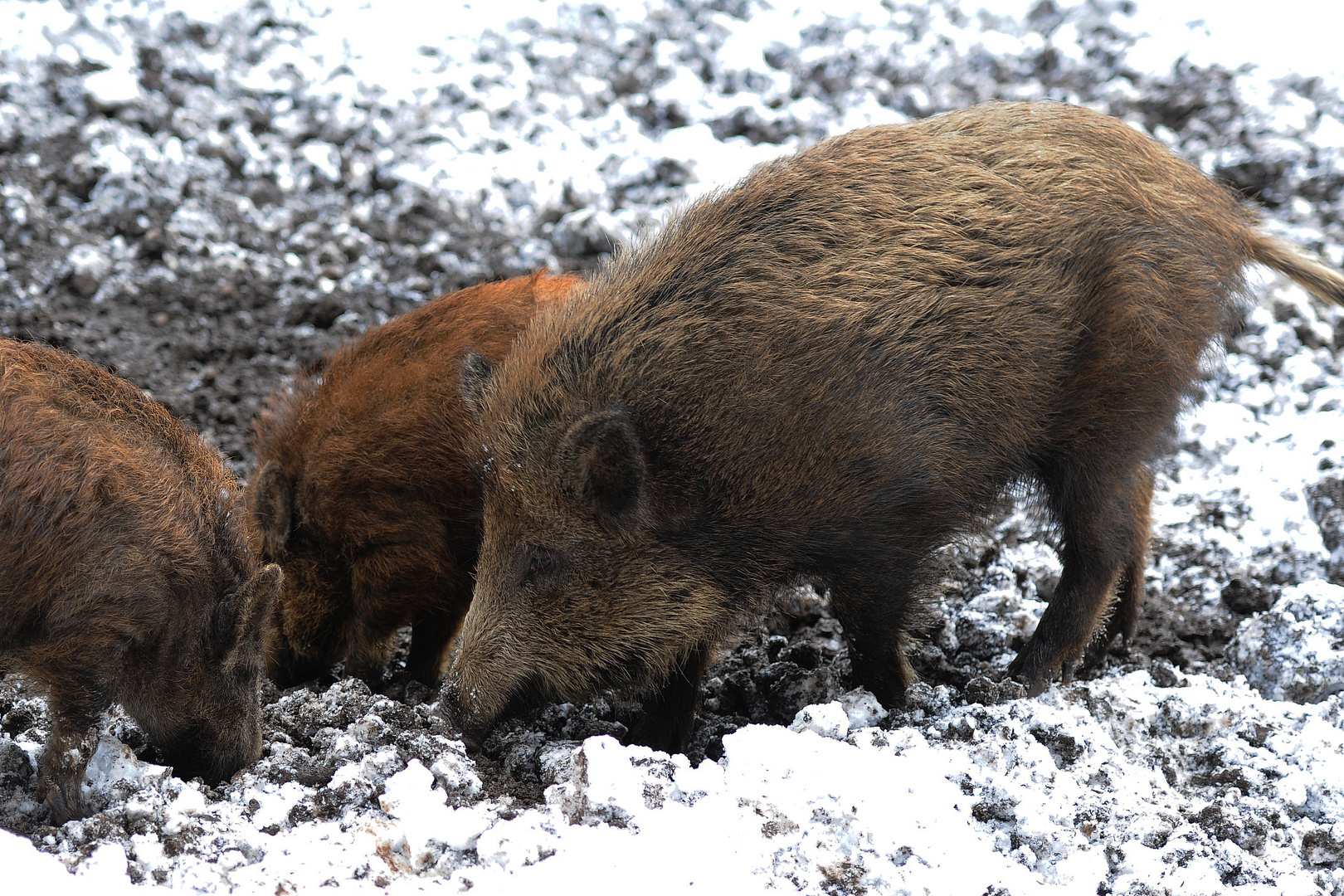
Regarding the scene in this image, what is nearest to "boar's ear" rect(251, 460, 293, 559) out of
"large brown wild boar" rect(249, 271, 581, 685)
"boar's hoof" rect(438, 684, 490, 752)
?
"large brown wild boar" rect(249, 271, 581, 685)

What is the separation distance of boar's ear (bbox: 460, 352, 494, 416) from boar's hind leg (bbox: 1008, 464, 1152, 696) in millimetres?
1814

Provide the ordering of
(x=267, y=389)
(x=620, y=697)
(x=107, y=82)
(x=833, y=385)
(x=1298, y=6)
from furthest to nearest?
(x=1298, y=6) < (x=107, y=82) < (x=267, y=389) < (x=620, y=697) < (x=833, y=385)

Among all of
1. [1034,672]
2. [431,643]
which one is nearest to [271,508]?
[431,643]

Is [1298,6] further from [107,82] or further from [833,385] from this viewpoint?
[107,82]

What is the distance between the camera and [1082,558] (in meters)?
3.96

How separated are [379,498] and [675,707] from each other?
4.04 feet

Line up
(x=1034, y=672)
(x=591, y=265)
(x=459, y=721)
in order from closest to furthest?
(x=459, y=721), (x=1034, y=672), (x=591, y=265)

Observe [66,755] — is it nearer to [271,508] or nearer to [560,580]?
[271,508]

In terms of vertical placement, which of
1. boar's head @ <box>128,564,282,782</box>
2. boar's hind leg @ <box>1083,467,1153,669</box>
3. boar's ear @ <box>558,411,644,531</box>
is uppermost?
boar's ear @ <box>558,411,644,531</box>

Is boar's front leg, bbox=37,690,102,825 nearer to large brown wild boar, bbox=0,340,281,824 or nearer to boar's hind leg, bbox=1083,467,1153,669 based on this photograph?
large brown wild boar, bbox=0,340,281,824

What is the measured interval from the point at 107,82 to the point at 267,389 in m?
2.44

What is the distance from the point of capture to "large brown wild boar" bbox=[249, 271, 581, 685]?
165 inches

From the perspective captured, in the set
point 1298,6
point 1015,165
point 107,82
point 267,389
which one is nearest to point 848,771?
point 1015,165

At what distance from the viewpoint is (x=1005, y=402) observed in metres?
3.61
